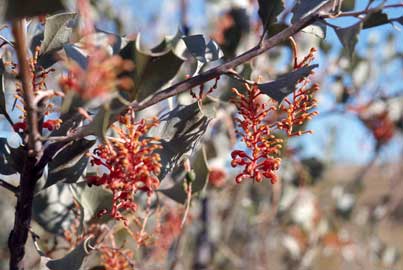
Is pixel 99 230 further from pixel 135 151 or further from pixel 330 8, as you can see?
pixel 330 8

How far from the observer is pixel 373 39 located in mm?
2701

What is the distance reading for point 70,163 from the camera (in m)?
0.75

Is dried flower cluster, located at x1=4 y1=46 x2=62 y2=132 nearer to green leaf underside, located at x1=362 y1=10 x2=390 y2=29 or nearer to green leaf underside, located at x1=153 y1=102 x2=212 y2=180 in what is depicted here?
green leaf underside, located at x1=153 y1=102 x2=212 y2=180

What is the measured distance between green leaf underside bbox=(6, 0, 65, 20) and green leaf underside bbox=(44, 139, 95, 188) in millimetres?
289

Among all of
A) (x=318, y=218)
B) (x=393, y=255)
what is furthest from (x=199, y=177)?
(x=393, y=255)

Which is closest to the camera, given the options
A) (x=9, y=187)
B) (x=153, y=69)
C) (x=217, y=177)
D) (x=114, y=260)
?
(x=153, y=69)

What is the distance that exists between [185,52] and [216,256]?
4.81ft

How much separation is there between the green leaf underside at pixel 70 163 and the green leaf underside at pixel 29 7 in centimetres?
29

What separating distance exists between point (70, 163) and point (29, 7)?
335mm

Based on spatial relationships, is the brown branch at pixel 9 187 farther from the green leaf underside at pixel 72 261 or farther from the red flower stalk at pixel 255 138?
the red flower stalk at pixel 255 138

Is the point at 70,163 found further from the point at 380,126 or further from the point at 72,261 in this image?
the point at 380,126

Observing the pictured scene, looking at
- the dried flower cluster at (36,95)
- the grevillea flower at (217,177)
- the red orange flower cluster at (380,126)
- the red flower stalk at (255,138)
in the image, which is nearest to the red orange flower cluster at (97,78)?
the dried flower cluster at (36,95)

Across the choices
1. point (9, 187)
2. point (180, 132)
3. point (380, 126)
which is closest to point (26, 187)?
point (9, 187)

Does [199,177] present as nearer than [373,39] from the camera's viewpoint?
Yes
